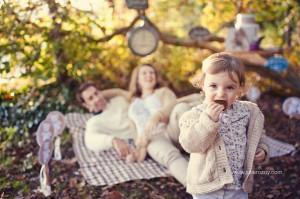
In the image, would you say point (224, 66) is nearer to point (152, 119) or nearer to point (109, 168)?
point (152, 119)

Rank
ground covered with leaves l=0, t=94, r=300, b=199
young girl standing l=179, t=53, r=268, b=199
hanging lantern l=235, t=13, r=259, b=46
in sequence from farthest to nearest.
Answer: hanging lantern l=235, t=13, r=259, b=46 → ground covered with leaves l=0, t=94, r=300, b=199 → young girl standing l=179, t=53, r=268, b=199

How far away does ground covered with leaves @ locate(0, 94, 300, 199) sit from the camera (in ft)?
10.6

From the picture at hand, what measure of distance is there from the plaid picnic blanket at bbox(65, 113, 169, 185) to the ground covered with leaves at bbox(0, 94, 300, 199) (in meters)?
0.05

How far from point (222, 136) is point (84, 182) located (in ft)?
4.95

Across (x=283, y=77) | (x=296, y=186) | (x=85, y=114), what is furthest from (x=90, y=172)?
(x=283, y=77)

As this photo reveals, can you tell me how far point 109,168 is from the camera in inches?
143

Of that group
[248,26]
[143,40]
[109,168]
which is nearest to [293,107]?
[248,26]

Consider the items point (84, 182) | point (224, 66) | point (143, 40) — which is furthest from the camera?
point (143, 40)

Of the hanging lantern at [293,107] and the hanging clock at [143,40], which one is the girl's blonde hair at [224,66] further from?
the hanging clock at [143,40]

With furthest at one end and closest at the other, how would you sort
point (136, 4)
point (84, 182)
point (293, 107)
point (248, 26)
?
point (248, 26) < point (136, 4) < point (293, 107) < point (84, 182)

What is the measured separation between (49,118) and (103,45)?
225 centimetres

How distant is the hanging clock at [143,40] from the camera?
4.21 meters

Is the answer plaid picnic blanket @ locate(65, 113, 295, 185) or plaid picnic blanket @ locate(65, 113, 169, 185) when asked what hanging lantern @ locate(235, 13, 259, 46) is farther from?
plaid picnic blanket @ locate(65, 113, 169, 185)

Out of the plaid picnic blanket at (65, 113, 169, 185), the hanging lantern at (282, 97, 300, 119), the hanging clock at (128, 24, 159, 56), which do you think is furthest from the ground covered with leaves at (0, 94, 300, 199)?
the hanging clock at (128, 24, 159, 56)
